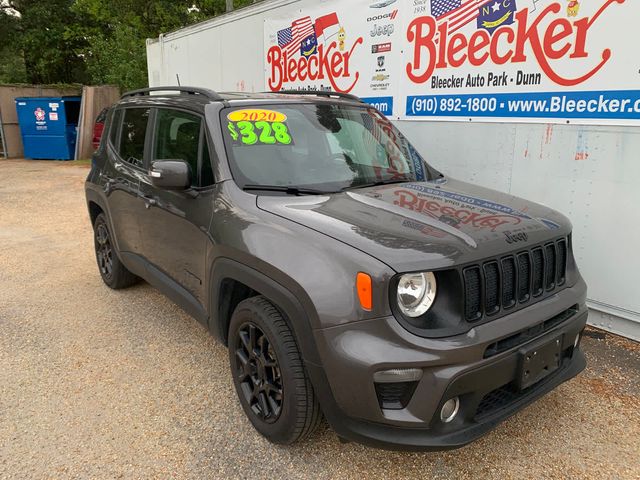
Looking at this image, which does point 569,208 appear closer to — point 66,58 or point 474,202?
point 474,202

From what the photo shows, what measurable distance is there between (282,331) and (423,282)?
2.35ft

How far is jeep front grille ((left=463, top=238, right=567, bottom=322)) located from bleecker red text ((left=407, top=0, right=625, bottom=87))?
2.01 meters

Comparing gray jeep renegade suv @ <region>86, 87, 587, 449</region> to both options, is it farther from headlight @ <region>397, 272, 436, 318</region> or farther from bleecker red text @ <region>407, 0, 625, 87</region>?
bleecker red text @ <region>407, 0, 625, 87</region>

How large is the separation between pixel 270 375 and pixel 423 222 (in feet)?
3.59

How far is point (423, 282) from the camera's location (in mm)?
2174

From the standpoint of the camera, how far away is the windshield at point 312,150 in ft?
9.89

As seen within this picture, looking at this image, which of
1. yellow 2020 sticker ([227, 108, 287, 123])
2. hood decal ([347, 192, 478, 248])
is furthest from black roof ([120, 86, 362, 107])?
hood decal ([347, 192, 478, 248])

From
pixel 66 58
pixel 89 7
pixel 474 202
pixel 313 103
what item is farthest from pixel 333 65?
pixel 66 58

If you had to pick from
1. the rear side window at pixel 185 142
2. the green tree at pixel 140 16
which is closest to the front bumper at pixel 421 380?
the rear side window at pixel 185 142

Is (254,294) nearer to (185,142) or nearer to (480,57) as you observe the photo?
(185,142)

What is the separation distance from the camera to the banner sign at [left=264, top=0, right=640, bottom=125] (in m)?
3.74

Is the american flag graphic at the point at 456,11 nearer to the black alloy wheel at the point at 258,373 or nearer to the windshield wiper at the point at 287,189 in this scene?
the windshield wiper at the point at 287,189

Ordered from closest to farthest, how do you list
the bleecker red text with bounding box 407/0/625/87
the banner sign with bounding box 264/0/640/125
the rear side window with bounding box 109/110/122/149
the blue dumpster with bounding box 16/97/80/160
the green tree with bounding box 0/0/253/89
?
the banner sign with bounding box 264/0/640/125 < the bleecker red text with bounding box 407/0/625/87 < the rear side window with bounding box 109/110/122/149 < the blue dumpster with bounding box 16/97/80/160 < the green tree with bounding box 0/0/253/89

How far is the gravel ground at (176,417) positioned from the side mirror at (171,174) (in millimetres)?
1291
